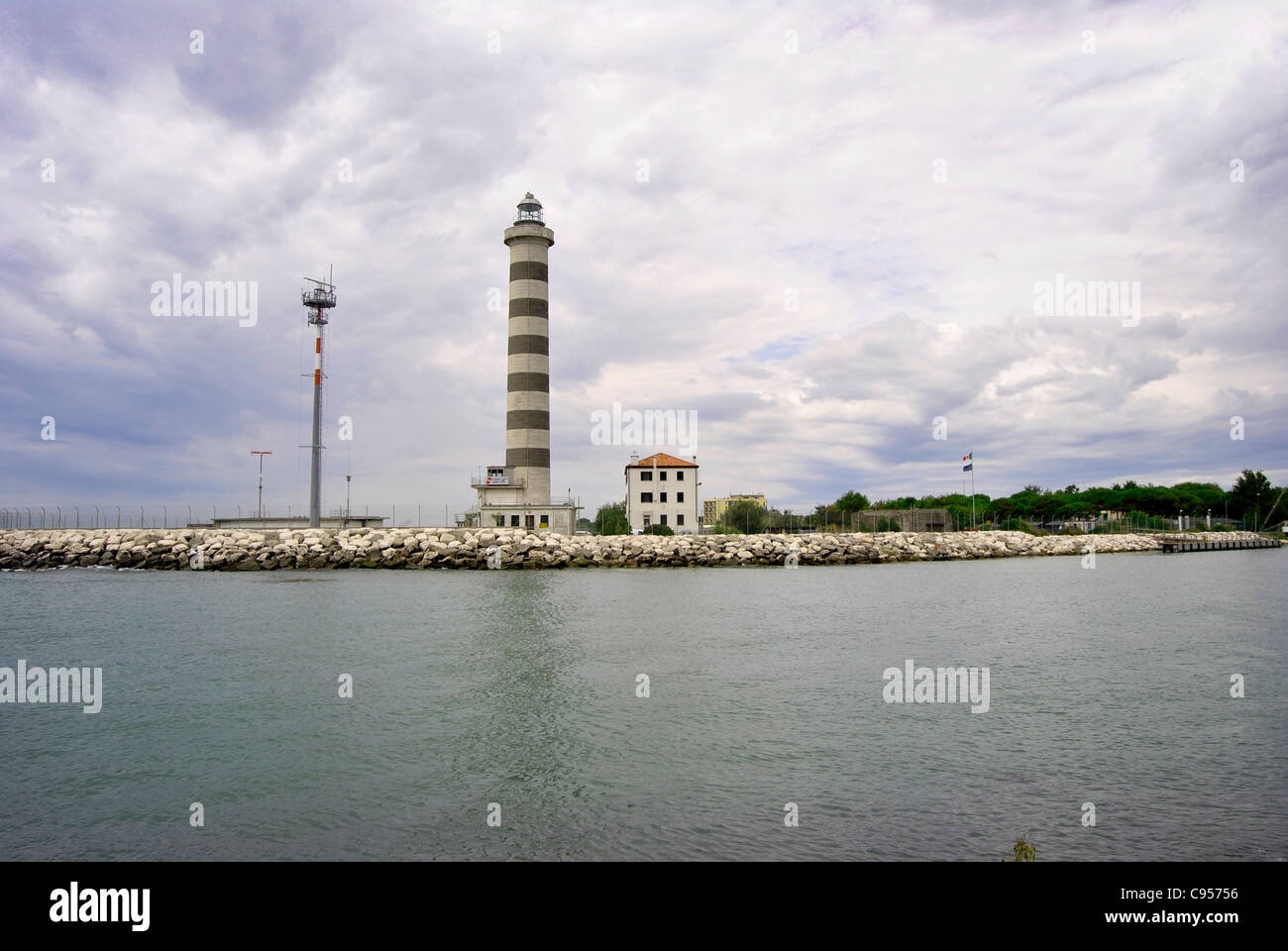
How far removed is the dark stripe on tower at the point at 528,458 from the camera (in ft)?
195

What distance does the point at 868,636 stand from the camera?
2156 cm

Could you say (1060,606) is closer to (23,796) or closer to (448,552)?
(23,796)

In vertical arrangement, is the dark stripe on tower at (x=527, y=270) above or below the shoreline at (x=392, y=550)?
above

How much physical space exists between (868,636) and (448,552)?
33.9 metres

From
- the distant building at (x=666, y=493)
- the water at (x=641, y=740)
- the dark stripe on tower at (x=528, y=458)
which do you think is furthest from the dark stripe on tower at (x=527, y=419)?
the water at (x=641, y=740)

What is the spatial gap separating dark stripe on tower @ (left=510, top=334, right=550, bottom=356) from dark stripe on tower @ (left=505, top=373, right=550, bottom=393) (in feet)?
5.92

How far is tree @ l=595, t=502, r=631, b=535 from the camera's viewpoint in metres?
72.9

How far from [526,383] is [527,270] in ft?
27.4

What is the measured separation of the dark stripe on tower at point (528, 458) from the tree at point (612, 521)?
546 inches

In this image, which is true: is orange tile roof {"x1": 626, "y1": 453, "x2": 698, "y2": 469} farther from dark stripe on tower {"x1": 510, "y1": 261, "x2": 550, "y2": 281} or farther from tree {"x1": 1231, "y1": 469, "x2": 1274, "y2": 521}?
tree {"x1": 1231, "y1": 469, "x2": 1274, "y2": 521}

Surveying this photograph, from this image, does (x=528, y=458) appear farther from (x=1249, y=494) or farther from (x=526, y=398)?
(x=1249, y=494)

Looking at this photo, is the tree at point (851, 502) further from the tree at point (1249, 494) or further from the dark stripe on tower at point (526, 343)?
the tree at point (1249, 494)

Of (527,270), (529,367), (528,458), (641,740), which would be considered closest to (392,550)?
(528,458)
